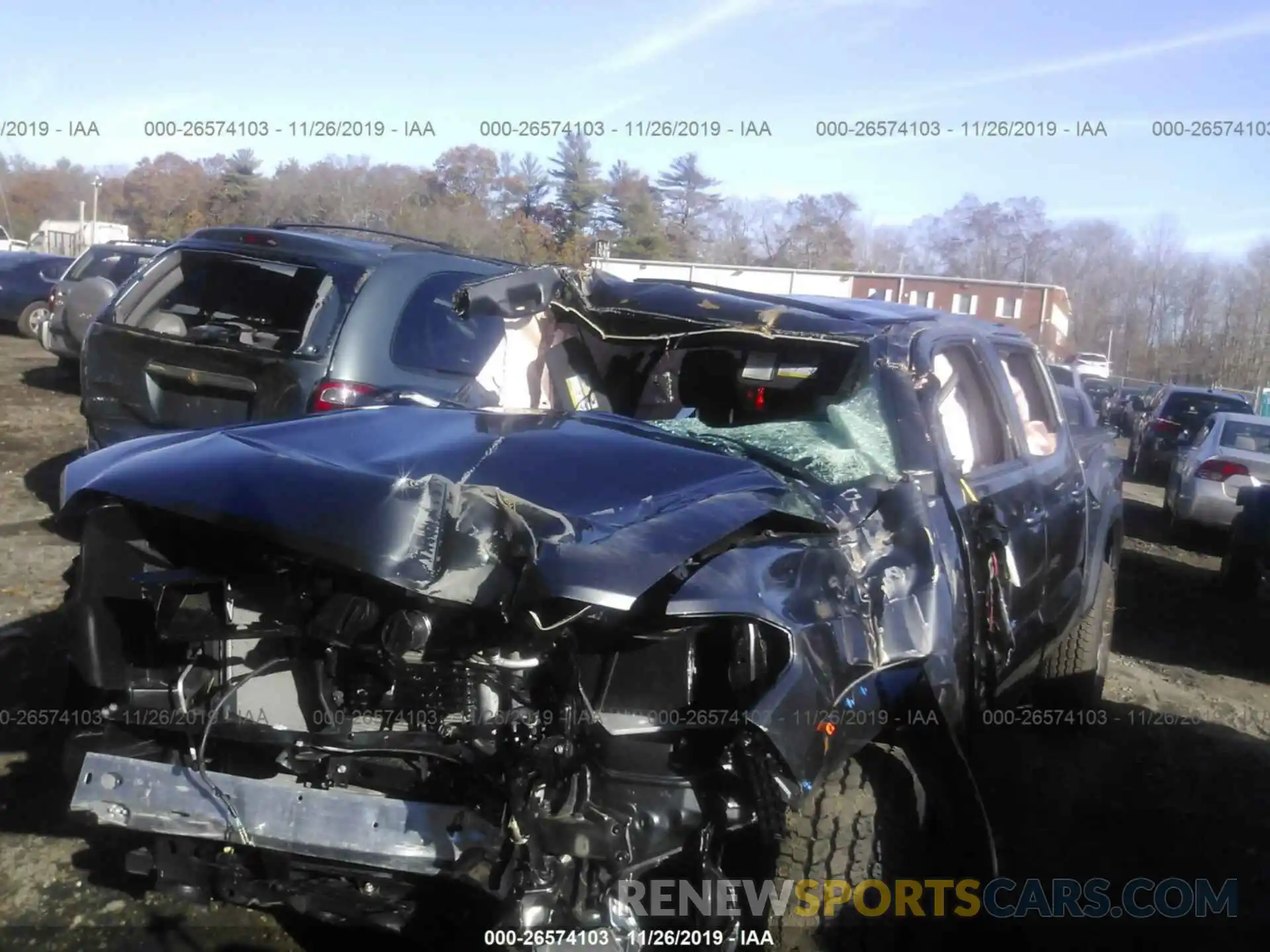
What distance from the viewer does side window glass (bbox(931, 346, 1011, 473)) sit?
400 cm

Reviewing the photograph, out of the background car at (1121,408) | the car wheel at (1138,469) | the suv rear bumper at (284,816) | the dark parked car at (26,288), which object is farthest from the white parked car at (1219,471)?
the dark parked car at (26,288)

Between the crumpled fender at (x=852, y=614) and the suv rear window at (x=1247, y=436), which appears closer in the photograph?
the crumpled fender at (x=852, y=614)

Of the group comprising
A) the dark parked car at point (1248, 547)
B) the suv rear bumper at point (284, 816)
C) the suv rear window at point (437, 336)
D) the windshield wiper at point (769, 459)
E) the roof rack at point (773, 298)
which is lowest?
→ the dark parked car at point (1248, 547)

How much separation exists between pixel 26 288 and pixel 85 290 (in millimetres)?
9719

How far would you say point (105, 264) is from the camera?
14.7 meters

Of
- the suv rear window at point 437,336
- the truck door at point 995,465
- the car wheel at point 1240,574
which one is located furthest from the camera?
the car wheel at point 1240,574

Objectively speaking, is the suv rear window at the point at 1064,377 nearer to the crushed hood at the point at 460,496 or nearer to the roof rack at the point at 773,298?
the roof rack at the point at 773,298

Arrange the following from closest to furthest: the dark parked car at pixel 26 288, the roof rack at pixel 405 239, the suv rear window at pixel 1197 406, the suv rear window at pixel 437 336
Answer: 1. the suv rear window at pixel 437 336
2. the roof rack at pixel 405 239
3. the suv rear window at pixel 1197 406
4. the dark parked car at pixel 26 288

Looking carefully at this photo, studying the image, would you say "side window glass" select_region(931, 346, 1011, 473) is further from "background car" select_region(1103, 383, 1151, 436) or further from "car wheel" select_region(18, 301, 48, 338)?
"car wheel" select_region(18, 301, 48, 338)

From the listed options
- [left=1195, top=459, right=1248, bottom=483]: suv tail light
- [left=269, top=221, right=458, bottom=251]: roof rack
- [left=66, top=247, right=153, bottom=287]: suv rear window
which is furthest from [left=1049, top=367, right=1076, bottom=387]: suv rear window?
[left=66, top=247, right=153, bottom=287]: suv rear window

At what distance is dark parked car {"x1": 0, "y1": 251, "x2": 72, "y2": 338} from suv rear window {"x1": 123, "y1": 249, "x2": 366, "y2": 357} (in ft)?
42.3

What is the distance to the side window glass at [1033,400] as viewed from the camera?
478cm

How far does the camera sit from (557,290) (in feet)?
15.4

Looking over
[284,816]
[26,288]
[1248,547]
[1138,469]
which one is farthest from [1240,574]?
[26,288]
